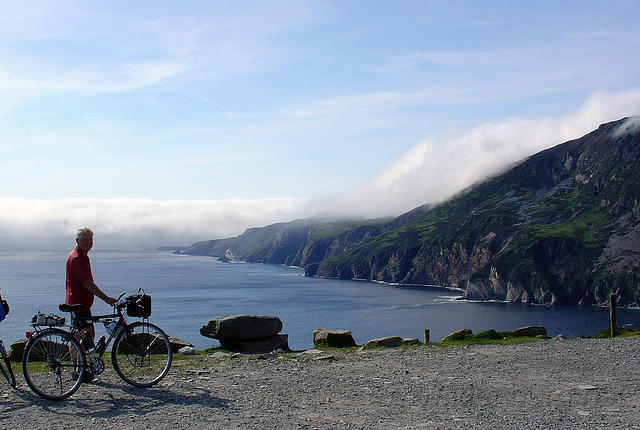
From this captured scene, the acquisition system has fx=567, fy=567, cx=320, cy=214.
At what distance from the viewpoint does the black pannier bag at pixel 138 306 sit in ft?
43.6

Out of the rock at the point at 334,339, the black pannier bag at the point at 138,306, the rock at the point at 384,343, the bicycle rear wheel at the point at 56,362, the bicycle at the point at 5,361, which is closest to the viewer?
the bicycle rear wheel at the point at 56,362

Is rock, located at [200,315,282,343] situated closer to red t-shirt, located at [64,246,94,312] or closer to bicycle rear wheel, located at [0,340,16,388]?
red t-shirt, located at [64,246,94,312]

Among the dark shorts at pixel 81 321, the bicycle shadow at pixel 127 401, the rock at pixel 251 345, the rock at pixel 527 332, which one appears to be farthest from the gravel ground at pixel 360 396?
the rock at pixel 527 332

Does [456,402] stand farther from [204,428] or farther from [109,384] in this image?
[109,384]

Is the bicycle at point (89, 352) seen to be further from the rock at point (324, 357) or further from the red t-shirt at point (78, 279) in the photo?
the rock at point (324, 357)

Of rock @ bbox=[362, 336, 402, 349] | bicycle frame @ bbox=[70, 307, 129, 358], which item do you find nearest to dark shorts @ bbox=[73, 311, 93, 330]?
bicycle frame @ bbox=[70, 307, 129, 358]

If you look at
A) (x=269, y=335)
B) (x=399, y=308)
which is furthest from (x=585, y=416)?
(x=399, y=308)

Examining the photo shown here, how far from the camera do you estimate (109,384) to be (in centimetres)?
1373

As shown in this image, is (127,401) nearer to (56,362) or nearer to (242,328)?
(56,362)

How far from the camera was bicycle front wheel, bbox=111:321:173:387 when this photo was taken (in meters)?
13.6

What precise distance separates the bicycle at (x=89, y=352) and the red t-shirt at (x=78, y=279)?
48 centimetres

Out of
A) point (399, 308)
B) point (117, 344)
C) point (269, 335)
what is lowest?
point (399, 308)

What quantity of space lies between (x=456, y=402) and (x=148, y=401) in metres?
6.60

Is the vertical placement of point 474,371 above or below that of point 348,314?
above
